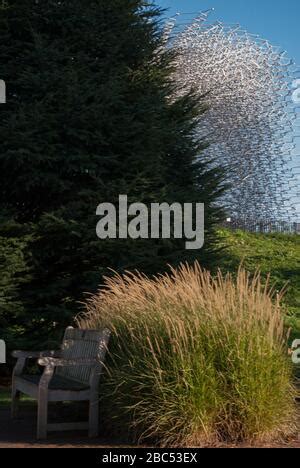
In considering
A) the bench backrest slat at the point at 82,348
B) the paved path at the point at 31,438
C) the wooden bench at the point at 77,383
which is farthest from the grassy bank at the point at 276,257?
the paved path at the point at 31,438

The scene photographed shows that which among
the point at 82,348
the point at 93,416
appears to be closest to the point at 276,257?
the point at 82,348

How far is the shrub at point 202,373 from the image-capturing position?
6.04m

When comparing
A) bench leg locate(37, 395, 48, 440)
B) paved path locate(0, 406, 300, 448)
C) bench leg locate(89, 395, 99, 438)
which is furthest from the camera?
bench leg locate(89, 395, 99, 438)

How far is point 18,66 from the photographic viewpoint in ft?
37.7

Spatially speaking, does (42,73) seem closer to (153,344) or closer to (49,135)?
(49,135)

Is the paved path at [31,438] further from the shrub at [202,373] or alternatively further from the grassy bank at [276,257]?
the grassy bank at [276,257]

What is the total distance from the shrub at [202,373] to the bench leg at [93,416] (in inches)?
4.0

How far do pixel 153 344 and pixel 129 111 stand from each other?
5.93 meters

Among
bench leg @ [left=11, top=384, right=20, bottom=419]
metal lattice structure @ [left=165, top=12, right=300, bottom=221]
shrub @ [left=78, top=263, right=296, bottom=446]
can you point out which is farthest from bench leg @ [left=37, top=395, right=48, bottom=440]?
metal lattice structure @ [left=165, top=12, right=300, bottom=221]
